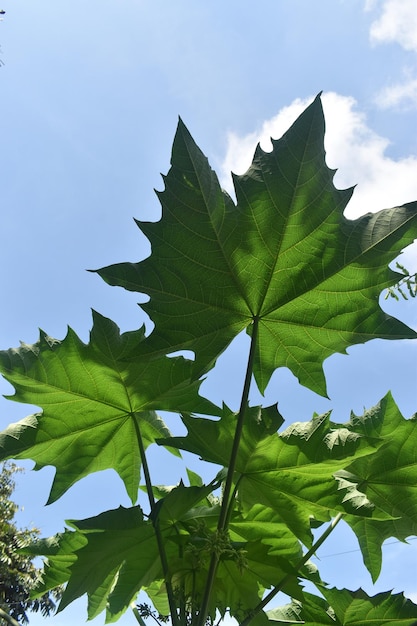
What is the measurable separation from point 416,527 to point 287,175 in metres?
1.11

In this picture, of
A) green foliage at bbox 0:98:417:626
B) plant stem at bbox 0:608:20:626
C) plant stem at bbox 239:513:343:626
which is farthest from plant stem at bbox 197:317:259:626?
plant stem at bbox 0:608:20:626

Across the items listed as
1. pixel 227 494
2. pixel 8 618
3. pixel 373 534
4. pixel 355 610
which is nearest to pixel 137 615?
pixel 8 618

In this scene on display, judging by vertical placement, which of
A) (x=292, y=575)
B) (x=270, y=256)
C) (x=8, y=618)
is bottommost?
(x=8, y=618)

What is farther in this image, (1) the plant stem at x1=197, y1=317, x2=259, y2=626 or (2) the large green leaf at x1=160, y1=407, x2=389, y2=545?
(2) the large green leaf at x1=160, y1=407, x2=389, y2=545

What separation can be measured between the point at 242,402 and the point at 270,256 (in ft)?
1.38

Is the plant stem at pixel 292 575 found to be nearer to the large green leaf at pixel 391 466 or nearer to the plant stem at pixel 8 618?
the large green leaf at pixel 391 466

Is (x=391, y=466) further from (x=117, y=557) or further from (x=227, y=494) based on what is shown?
(x=117, y=557)

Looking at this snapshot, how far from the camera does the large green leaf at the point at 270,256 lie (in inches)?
54.2

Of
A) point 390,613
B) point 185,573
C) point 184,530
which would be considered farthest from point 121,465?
point 390,613

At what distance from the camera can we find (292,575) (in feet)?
4.34

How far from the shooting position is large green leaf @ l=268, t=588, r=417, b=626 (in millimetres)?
1526

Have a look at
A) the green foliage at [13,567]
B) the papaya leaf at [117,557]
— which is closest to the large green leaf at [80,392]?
the papaya leaf at [117,557]

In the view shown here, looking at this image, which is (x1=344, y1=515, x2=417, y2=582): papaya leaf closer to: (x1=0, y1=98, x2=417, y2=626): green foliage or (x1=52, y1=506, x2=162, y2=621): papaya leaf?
(x1=0, y1=98, x2=417, y2=626): green foliage

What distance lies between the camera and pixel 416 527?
1.63 m
